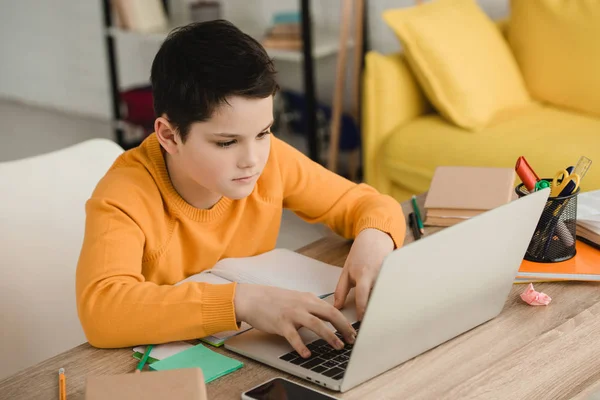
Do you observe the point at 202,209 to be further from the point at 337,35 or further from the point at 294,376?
the point at 337,35

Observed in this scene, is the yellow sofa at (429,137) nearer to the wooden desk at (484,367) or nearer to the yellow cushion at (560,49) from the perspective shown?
the yellow cushion at (560,49)

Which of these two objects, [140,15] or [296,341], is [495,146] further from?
[140,15]

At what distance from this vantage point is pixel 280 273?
3.86 feet

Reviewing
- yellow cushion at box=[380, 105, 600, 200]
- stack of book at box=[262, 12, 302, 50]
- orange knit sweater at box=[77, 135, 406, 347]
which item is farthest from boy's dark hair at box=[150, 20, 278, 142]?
stack of book at box=[262, 12, 302, 50]

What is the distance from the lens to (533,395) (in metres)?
0.86

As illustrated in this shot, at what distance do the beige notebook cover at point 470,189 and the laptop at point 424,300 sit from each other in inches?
13.4

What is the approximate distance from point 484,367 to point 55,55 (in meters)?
4.52

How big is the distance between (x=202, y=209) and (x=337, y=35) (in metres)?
2.44

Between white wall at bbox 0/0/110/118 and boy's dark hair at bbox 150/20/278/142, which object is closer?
boy's dark hair at bbox 150/20/278/142

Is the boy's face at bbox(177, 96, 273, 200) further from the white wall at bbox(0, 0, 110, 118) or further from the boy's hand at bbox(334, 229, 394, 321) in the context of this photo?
the white wall at bbox(0, 0, 110, 118)

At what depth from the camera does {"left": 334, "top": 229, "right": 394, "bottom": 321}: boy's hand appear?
106cm

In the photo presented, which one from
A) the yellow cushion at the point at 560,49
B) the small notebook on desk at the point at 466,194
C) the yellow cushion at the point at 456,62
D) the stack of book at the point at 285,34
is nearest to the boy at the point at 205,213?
the small notebook on desk at the point at 466,194

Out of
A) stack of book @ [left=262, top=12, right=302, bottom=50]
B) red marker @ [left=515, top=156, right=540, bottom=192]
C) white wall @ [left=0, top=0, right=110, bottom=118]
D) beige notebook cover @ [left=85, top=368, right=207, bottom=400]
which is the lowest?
white wall @ [left=0, top=0, right=110, bottom=118]

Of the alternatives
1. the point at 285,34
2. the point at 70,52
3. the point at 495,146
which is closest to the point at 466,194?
the point at 495,146
